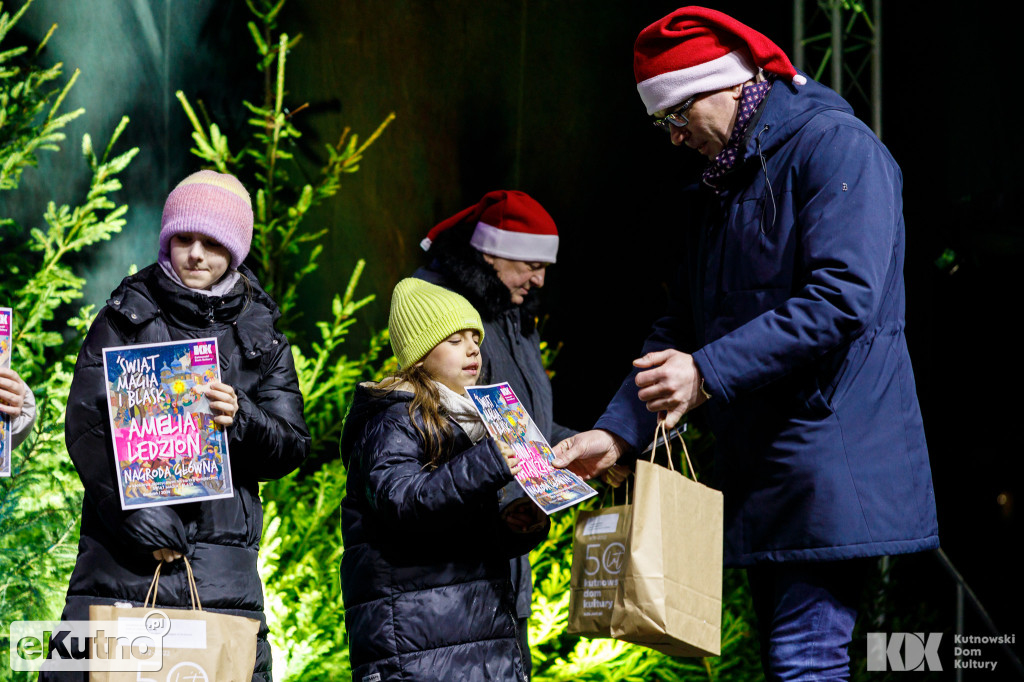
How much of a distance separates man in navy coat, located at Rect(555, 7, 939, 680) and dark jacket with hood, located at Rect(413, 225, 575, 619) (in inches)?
47.1

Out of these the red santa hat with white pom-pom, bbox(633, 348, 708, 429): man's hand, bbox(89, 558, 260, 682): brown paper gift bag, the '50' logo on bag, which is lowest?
bbox(89, 558, 260, 682): brown paper gift bag

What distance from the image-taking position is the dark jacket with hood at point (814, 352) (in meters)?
2.19

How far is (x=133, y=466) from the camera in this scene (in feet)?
8.00

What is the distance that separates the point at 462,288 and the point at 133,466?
5.00 ft

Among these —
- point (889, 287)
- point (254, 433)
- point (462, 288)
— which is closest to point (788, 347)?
point (889, 287)

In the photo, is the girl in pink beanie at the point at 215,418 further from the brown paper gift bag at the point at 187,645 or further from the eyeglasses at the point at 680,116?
the eyeglasses at the point at 680,116

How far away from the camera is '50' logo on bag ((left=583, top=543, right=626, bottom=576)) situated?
2.32 metres

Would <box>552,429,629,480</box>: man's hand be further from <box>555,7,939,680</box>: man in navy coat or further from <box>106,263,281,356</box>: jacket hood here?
<box>106,263,281,356</box>: jacket hood

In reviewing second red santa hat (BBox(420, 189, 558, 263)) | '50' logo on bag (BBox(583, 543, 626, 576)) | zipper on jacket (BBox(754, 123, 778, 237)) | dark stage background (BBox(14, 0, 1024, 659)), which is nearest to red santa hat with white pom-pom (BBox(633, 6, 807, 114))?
zipper on jacket (BBox(754, 123, 778, 237))

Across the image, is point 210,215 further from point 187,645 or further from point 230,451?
point 187,645

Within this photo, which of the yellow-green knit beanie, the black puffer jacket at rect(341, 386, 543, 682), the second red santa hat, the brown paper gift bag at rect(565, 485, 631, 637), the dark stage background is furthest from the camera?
the dark stage background

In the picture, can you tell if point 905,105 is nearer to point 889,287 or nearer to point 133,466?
point 889,287

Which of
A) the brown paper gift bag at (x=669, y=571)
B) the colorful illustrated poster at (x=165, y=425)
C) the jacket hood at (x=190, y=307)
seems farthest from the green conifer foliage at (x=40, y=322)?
the brown paper gift bag at (x=669, y=571)

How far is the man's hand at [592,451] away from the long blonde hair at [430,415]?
0.30 m
